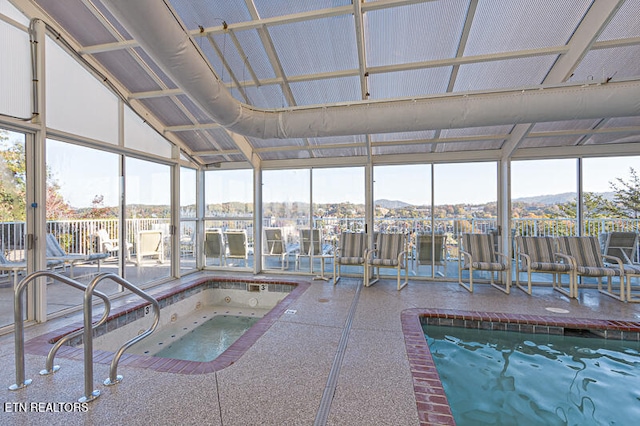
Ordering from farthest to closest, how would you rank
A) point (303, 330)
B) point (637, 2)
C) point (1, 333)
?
point (303, 330), point (1, 333), point (637, 2)

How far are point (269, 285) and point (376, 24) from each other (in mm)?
4298

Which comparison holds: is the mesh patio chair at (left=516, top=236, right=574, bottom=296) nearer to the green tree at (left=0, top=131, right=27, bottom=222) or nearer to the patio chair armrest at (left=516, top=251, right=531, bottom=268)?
the patio chair armrest at (left=516, top=251, right=531, bottom=268)

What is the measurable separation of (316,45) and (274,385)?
3.62 meters

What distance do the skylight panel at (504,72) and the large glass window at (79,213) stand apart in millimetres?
5204

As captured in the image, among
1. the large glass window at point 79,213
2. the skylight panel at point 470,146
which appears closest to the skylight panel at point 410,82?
the skylight panel at point 470,146

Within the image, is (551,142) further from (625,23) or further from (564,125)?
(625,23)

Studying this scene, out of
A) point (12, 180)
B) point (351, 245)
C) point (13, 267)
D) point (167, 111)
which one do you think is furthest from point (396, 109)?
point (13, 267)

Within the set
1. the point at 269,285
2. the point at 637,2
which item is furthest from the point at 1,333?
the point at 637,2

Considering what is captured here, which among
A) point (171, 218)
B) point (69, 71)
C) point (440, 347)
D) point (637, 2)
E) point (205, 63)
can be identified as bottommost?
point (440, 347)

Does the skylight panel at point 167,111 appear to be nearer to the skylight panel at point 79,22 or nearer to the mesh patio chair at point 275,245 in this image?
the skylight panel at point 79,22

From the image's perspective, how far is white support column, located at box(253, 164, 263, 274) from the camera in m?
6.26

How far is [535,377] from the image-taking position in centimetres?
270

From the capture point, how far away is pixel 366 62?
12.6ft

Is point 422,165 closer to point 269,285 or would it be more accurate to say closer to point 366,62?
point 366,62
